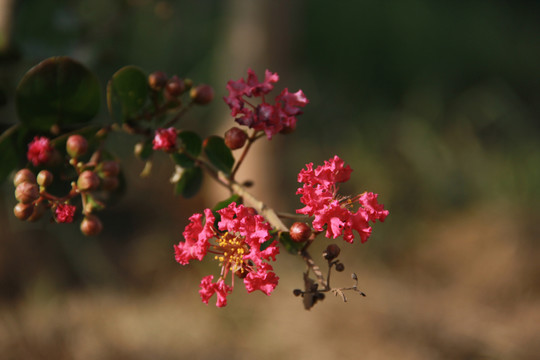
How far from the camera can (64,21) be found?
3.43ft

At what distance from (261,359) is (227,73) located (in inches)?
56.0

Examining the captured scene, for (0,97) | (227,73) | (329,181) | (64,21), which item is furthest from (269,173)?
(329,181)

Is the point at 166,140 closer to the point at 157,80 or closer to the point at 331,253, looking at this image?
the point at 157,80

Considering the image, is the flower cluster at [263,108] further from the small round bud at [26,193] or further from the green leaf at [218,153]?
the small round bud at [26,193]

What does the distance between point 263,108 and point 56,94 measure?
275 mm

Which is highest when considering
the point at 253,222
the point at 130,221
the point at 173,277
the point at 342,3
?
the point at 342,3

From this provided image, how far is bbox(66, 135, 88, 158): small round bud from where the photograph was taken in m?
0.59

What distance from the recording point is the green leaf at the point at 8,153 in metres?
0.65

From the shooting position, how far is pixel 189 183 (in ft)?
2.32

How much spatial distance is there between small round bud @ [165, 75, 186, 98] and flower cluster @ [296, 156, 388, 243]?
0.77ft

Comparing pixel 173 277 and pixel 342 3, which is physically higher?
pixel 342 3

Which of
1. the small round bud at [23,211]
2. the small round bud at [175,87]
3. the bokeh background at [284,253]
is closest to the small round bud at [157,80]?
the small round bud at [175,87]

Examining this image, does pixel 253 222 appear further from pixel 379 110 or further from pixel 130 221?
pixel 379 110

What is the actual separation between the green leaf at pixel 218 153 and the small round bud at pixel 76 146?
0.45 feet
